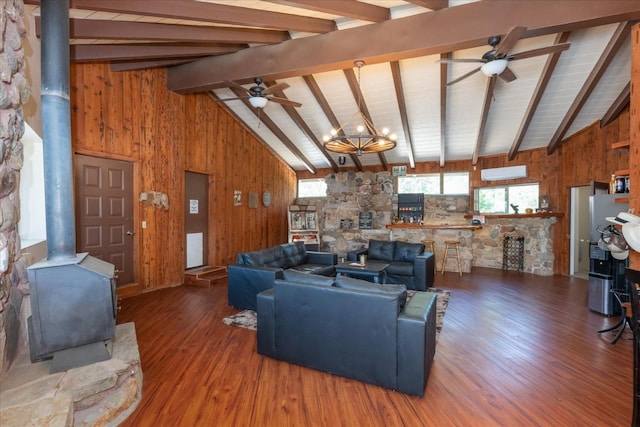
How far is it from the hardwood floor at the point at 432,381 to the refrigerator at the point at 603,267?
229mm

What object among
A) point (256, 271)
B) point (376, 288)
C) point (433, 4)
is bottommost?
point (256, 271)

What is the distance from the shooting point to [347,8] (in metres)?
3.34

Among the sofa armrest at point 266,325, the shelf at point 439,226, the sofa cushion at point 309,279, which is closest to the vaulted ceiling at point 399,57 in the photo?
the shelf at point 439,226

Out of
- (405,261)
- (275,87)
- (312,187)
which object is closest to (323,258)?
(405,261)

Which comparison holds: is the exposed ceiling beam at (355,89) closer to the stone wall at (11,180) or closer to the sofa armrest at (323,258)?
the sofa armrest at (323,258)

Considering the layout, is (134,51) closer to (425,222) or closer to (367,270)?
(367,270)

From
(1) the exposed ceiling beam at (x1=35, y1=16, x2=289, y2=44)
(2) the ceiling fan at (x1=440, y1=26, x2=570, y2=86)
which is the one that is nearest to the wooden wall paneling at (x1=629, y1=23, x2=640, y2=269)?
(2) the ceiling fan at (x1=440, y1=26, x2=570, y2=86)

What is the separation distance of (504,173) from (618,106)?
2.36m

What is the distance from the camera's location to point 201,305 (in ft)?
13.7

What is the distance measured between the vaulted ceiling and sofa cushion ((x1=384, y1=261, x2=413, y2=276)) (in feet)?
9.84

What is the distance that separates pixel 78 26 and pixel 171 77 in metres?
1.86

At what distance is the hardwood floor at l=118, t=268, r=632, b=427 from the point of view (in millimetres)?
1933

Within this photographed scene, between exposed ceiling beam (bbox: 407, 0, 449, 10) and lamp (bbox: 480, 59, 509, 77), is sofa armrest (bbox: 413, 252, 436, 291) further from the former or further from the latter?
exposed ceiling beam (bbox: 407, 0, 449, 10)

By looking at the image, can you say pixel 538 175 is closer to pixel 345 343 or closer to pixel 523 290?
pixel 523 290
